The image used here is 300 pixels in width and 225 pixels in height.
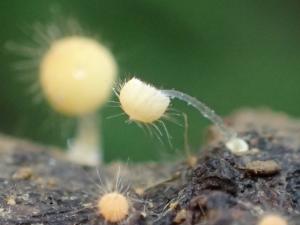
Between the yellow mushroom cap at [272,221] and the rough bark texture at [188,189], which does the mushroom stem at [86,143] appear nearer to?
the rough bark texture at [188,189]

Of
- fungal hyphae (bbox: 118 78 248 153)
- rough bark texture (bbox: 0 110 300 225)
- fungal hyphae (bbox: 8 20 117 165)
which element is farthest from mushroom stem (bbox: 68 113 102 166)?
fungal hyphae (bbox: 118 78 248 153)

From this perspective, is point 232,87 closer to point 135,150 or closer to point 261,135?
point 135,150

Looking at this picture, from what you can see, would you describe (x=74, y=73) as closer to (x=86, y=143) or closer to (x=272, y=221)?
Answer: (x=86, y=143)

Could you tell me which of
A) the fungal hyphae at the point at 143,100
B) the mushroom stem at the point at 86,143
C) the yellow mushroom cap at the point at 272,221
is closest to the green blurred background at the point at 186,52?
the mushroom stem at the point at 86,143

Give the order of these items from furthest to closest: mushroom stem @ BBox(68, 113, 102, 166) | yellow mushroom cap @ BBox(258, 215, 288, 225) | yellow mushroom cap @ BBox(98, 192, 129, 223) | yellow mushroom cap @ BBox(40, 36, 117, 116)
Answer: mushroom stem @ BBox(68, 113, 102, 166), yellow mushroom cap @ BBox(40, 36, 117, 116), yellow mushroom cap @ BBox(98, 192, 129, 223), yellow mushroom cap @ BBox(258, 215, 288, 225)

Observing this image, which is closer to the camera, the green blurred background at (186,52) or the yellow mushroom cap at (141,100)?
the yellow mushroom cap at (141,100)

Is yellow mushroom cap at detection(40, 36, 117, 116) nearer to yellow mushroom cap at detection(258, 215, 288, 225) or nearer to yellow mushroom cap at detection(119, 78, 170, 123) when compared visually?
yellow mushroom cap at detection(119, 78, 170, 123)

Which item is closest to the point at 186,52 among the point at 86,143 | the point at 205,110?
the point at 86,143
